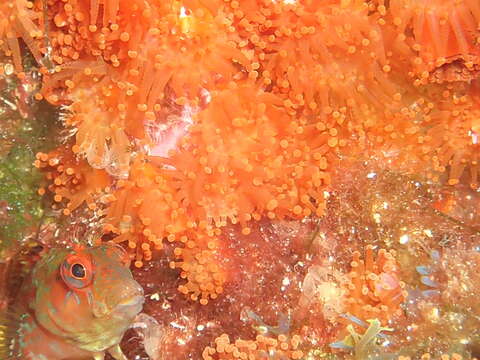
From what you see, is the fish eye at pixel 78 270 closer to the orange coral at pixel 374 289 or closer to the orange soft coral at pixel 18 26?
the orange soft coral at pixel 18 26

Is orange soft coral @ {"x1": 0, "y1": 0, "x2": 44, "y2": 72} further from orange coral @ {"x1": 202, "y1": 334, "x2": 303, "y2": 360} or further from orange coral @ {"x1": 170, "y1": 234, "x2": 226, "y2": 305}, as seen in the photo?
orange coral @ {"x1": 202, "y1": 334, "x2": 303, "y2": 360}

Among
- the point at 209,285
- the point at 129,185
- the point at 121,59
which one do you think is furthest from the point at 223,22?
the point at 209,285

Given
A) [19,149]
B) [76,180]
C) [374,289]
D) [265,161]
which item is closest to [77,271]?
[76,180]

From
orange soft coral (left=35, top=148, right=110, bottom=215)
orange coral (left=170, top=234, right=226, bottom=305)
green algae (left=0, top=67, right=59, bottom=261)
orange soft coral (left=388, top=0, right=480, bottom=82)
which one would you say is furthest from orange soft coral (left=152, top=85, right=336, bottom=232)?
green algae (left=0, top=67, right=59, bottom=261)

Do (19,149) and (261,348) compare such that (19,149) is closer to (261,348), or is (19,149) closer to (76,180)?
(76,180)

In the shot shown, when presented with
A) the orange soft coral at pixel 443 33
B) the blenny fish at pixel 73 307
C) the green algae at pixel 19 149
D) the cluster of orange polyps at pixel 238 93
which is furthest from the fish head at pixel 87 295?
the orange soft coral at pixel 443 33
